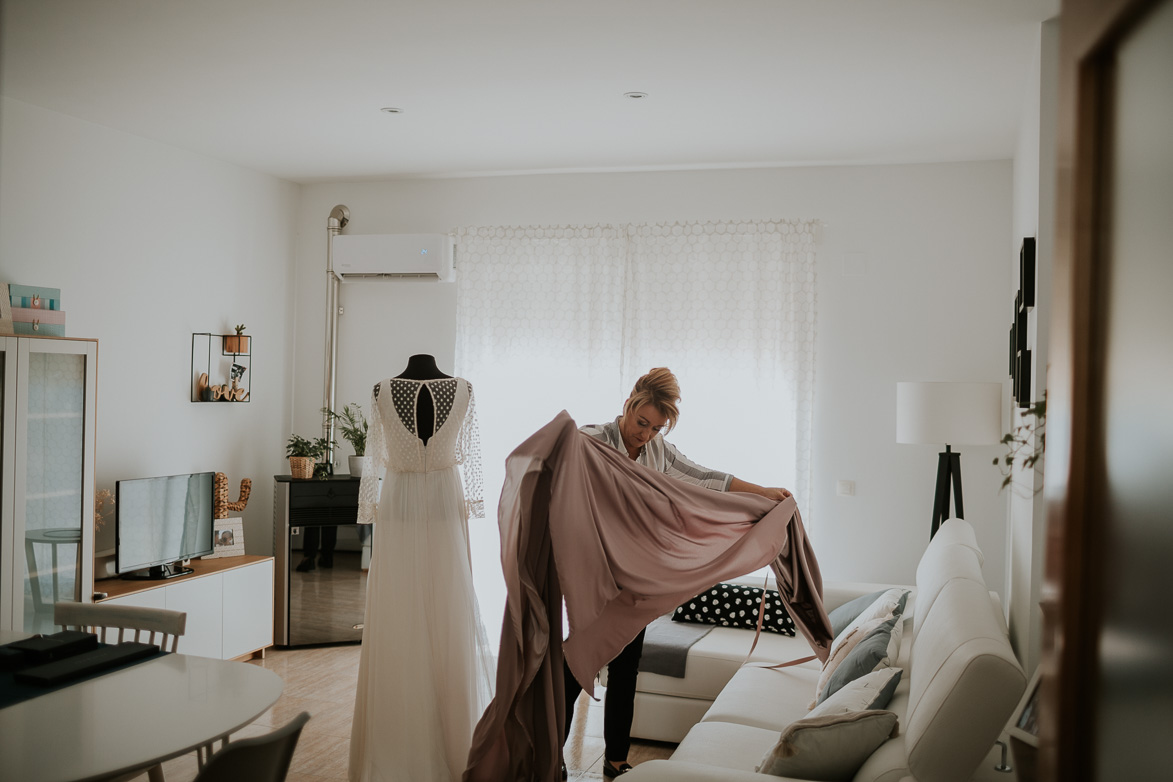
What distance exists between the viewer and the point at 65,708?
199 centimetres

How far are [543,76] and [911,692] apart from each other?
2652mm

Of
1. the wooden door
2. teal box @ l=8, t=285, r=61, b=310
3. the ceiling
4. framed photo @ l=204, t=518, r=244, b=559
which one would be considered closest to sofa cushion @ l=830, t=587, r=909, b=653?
the ceiling

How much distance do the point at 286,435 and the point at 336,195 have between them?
1621 millimetres

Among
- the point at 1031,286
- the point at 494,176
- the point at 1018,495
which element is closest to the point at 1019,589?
the point at 1018,495

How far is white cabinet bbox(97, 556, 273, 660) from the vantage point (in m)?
4.12

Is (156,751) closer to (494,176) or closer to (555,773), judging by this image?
(555,773)

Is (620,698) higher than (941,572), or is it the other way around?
(941,572)

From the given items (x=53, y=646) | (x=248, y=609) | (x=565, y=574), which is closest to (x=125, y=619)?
(x=53, y=646)

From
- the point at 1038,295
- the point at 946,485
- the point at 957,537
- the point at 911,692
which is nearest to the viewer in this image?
the point at 911,692

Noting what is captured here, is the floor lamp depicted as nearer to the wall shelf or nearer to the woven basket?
the woven basket

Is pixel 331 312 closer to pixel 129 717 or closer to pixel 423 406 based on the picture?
pixel 423 406

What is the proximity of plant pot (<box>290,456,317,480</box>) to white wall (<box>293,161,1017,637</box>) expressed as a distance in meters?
2.16

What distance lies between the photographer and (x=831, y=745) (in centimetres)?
196

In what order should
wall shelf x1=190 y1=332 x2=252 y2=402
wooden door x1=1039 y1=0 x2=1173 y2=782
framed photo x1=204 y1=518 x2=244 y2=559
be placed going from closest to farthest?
1. wooden door x1=1039 y1=0 x2=1173 y2=782
2. framed photo x1=204 y1=518 x2=244 y2=559
3. wall shelf x1=190 y1=332 x2=252 y2=402
